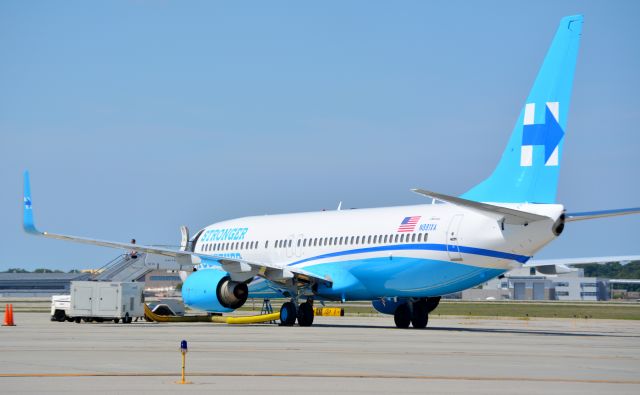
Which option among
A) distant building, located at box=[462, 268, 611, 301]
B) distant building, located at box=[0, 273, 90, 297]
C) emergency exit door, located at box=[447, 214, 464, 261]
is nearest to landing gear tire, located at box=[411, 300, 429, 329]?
emergency exit door, located at box=[447, 214, 464, 261]

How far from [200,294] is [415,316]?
26.4ft

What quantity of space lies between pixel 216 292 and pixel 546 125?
47.0 feet

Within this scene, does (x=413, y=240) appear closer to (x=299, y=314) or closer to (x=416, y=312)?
(x=416, y=312)

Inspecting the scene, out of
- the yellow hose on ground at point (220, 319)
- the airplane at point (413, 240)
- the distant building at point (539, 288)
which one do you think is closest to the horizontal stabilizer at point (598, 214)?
the airplane at point (413, 240)

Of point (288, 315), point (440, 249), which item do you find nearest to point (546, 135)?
point (440, 249)

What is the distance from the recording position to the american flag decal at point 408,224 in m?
36.8

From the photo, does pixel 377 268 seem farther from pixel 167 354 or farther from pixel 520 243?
pixel 167 354

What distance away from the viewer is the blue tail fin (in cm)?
3272

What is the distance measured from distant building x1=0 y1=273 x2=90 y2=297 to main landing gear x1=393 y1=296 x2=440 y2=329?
3192 inches

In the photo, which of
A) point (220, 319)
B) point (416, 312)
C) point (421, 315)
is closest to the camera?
point (421, 315)

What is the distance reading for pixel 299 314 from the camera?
134 ft

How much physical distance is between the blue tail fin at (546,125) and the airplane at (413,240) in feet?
0.10

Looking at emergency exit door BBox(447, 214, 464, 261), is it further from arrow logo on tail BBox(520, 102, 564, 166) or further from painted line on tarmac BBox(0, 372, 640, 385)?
painted line on tarmac BBox(0, 372, 640, 385)

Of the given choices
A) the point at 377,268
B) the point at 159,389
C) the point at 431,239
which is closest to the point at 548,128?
the point at 431,239
